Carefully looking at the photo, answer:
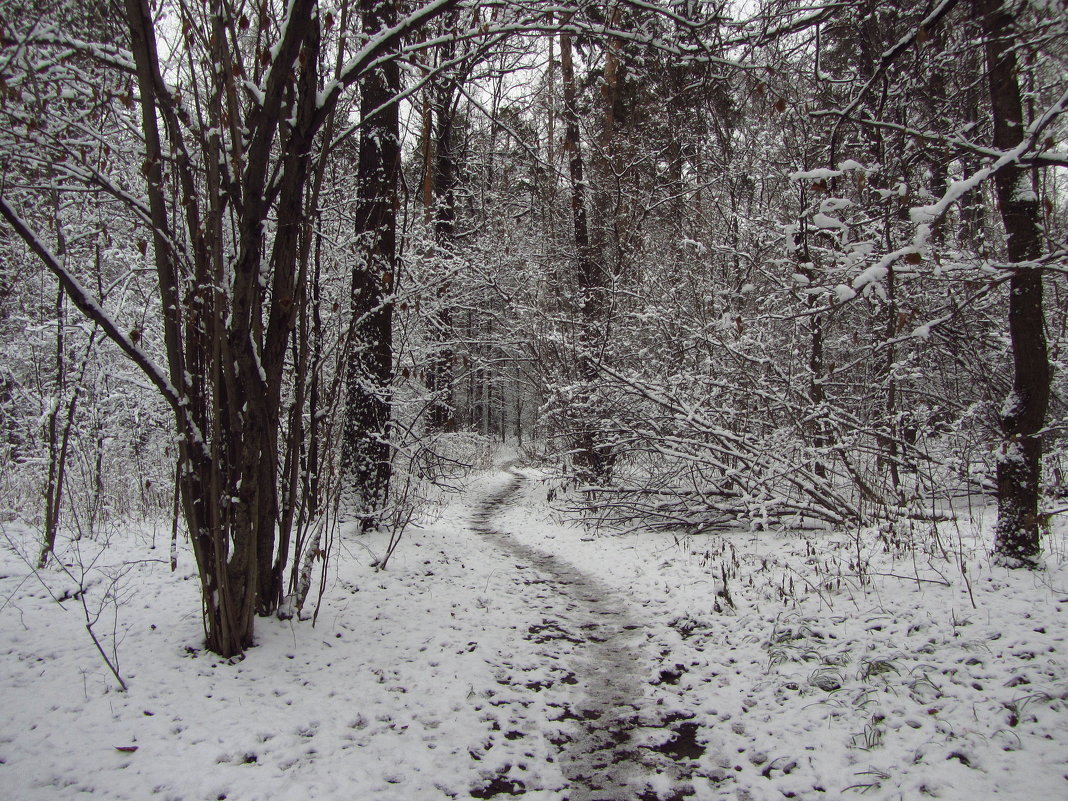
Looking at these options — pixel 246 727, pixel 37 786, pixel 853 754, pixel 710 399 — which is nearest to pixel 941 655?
pixel 853 754

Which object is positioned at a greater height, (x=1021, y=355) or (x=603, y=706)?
(x=1021, y=355)

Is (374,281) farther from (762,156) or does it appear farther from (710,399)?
(762,156)

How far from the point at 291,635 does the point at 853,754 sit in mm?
3444

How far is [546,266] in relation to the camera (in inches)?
490

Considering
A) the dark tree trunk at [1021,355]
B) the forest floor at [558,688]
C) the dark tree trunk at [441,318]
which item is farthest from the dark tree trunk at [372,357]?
the dark tree trunk at [1021,355]

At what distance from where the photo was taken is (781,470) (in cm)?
644

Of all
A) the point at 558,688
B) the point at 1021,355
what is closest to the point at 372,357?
the point at 558,688

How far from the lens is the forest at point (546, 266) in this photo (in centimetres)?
324

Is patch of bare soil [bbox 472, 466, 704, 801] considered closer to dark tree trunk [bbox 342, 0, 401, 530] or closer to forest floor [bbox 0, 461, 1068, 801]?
forest floor [bbox 0, 461, 1068, 801]

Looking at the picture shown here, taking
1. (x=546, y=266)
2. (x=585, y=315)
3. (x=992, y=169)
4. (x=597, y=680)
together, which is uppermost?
(x=546, y=266)

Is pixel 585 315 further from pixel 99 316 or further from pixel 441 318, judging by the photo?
pixel 99 316

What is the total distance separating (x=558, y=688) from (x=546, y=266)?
32.8 ft

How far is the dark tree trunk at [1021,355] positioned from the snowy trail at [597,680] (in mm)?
2868

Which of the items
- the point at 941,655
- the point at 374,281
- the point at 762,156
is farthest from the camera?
the point at 762,156
